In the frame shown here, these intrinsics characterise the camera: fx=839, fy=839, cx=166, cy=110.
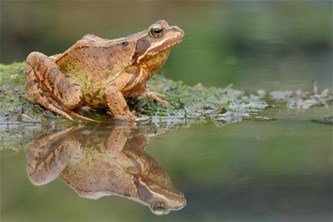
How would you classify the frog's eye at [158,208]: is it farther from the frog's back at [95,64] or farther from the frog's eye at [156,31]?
the frog's eye at [156,31]

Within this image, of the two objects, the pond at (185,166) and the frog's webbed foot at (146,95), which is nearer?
the pond at (185,166)

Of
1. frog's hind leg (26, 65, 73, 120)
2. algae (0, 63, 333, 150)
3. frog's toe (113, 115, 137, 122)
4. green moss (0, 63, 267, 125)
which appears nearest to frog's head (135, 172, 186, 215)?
algae (0, 63, 333, 150)

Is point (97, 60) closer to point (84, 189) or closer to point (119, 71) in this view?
point (119, 71)

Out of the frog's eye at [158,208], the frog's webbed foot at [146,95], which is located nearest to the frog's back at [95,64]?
the frog's webbed foot at [146,95]

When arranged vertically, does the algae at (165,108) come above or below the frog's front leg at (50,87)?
below

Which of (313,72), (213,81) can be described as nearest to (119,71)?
(213,81)

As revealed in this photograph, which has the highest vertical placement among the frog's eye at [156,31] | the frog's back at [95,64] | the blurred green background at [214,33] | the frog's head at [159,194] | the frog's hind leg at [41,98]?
the frog's eye at [156,31]

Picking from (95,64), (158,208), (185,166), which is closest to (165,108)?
(95,64)
